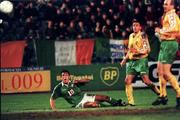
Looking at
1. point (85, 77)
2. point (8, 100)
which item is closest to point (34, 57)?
point (85, 77)

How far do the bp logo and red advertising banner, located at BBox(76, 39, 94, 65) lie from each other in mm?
745

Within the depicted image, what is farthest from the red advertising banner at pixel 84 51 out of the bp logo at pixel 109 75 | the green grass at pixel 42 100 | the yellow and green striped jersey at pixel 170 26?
the yellow and green striped jersey at pixel 170 26

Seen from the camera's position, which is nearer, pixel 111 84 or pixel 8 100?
pixel 8 100

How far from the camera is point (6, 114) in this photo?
1106 cm

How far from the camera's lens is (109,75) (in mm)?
17969

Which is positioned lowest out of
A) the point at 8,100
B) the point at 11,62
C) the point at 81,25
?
the point at 8,100

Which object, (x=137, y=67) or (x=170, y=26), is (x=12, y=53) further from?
(x=170, y=26)

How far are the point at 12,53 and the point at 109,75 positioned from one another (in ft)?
11.4

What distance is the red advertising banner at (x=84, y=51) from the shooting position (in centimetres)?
1819

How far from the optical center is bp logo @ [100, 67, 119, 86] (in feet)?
58.9

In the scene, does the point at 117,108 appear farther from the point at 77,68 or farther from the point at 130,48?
the point at 77,68

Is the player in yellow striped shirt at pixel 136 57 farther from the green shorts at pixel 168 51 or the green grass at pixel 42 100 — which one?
the green shorts at pixel 168 51

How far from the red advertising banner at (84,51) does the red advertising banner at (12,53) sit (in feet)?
6.33

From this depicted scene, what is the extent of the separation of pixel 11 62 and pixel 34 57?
82 centimetres
